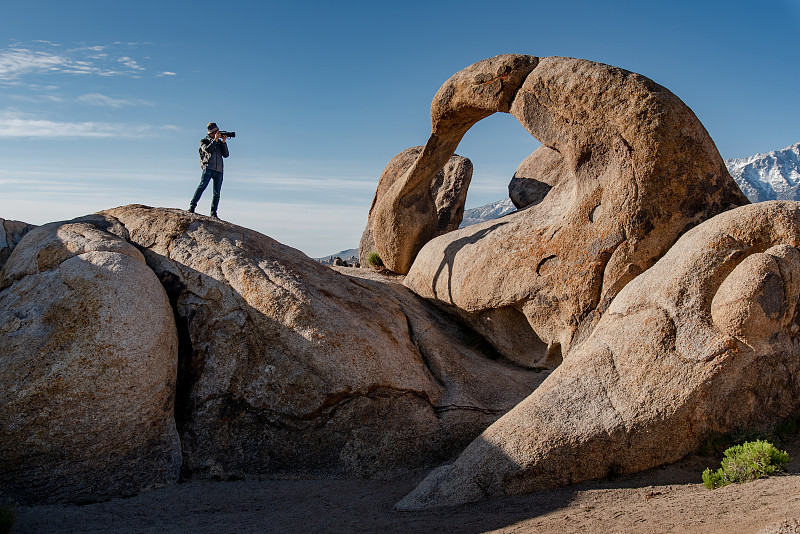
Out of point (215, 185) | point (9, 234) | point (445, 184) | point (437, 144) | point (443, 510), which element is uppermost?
point (445, 184)

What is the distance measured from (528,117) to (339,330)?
406 centimetres

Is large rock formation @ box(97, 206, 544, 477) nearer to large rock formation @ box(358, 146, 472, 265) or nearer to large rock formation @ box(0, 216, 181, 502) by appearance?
large rock formation @ box(0, 216, 181, 502)

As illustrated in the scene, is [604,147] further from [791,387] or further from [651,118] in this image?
[791,387]

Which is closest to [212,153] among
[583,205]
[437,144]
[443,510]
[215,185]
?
[215,185]

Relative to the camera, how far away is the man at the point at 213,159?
1050cm

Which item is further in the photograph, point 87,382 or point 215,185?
point 215,185

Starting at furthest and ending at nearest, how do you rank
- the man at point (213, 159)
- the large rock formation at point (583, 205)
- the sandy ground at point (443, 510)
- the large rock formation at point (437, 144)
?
the man at point (213, 159)
the large rock formation at point (437, 144)
the large rock formation at point (583, 205)
the sandy ground at point (443, 510)

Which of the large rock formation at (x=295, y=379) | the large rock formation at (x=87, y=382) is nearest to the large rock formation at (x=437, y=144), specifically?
the large rock formation at (x=295, y=379)

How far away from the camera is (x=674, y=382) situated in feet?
20.0

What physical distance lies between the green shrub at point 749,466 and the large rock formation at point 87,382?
535 cm

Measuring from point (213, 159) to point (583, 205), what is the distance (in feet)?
19.2

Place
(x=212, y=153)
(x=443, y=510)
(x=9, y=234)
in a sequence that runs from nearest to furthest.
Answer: (x=443, y=510) → (x=9, y=234) → (x=212, y=153)

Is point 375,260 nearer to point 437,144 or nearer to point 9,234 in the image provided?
point 437,144

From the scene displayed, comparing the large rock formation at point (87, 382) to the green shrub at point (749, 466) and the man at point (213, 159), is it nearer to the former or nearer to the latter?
the man at point (213, 159)
